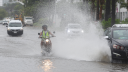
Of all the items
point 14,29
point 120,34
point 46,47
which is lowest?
point 14,29

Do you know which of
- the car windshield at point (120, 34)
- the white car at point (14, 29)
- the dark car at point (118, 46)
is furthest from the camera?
the white car at point (14, 29)

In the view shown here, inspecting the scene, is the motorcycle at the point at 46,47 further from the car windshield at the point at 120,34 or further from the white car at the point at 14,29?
the white car at the point at 14,29

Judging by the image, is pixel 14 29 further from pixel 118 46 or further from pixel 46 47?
pixel 118 46

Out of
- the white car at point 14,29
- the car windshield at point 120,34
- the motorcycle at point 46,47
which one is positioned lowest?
the white car at point 14,29

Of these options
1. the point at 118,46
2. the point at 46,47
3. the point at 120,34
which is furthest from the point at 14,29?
the point at 118,46

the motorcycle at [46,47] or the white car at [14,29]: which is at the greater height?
the motorcycle at [46,47]

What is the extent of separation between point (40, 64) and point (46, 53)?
3088 millimetres

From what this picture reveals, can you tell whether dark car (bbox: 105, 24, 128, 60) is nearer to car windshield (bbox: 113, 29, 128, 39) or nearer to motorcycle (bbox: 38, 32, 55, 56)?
car windshield (bbox: 113, 29, 128, 39)

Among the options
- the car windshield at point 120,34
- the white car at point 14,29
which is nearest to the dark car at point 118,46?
the car windshield at point 120,34

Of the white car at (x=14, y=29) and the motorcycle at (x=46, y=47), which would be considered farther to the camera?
the white car at (x=14, y=29)

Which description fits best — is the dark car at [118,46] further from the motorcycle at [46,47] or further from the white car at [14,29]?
the white car at [14,29]

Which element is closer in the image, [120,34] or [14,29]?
[120,34]

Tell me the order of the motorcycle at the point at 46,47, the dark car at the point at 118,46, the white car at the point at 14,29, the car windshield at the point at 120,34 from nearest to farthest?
the dark car at the point at 118,46
the car windshield at the point at 120,34
the motorcycle at the point at 46,47
the white car at the point at 14,29

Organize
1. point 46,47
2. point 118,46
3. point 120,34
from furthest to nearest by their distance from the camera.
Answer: point 46,47 < point 120,34 < point 118,46
